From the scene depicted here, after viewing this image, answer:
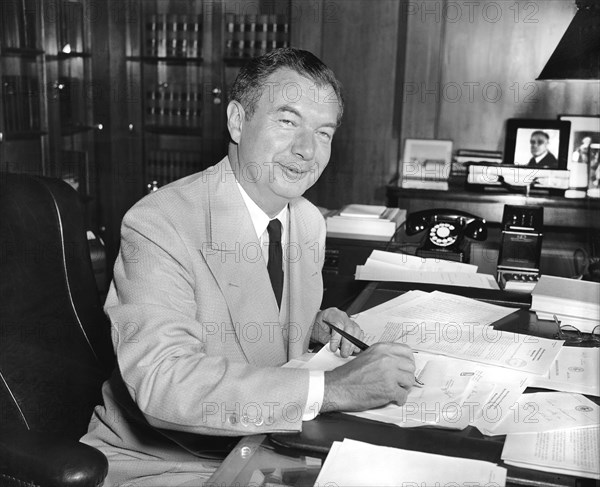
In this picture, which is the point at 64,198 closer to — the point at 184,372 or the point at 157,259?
the point at 157,259

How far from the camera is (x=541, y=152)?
167 inches

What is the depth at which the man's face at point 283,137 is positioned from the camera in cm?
178

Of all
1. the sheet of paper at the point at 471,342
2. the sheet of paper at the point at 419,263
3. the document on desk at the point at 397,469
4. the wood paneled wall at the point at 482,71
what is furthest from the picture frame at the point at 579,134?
the document on desk at the point at 397,469

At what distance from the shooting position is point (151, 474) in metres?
1.61

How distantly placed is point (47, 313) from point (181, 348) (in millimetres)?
428

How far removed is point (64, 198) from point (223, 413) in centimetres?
73

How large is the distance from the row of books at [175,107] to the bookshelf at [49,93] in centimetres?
53

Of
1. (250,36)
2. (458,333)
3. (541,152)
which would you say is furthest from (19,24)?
(458,333)

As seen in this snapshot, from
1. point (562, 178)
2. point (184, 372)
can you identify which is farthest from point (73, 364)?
point (562, 178)

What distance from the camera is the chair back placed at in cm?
163

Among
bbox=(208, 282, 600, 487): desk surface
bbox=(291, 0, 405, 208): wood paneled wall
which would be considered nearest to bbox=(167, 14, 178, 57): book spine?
bbox=(291, 0, 405, 208): wood paneled wall

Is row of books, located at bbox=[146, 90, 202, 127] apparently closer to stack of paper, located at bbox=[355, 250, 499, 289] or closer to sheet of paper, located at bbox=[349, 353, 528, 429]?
stack of paper, located at bbox=[355, 250, 499, 289]

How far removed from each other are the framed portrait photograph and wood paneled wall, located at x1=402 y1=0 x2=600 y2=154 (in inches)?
21.1

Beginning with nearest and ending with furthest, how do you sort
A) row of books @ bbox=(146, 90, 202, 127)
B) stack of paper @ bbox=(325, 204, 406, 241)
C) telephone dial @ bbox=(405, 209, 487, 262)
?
telephone dial @ bbox=(405, 209, 487, 262) → stack of paper @ bbox=(325, 204, 406, 241) → row of books @ bbox=(146, 90, 202, 127)
